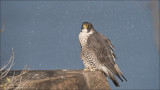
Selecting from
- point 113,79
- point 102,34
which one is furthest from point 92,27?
point 113,79

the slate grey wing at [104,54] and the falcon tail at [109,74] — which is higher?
the slate grey wing at [104,54]

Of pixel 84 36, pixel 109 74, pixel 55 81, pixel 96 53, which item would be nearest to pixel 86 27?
pixel 84 36

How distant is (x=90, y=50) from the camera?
4.76 meters

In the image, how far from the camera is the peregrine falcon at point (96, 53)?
15.4 feet

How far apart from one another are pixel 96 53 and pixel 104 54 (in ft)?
0.62

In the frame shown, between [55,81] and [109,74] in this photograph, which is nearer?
[55,81]

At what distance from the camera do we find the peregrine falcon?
4.71 meters

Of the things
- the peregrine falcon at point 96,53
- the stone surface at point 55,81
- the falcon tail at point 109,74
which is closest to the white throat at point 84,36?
the peregrine falcon at point 96,53

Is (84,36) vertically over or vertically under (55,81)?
over

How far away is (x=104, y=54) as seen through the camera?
4.80 metres

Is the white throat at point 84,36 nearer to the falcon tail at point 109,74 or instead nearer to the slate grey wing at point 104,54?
the slate grey wing at point 104,54

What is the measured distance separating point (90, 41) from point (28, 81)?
1723 mm

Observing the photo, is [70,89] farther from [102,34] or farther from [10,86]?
[102,34]

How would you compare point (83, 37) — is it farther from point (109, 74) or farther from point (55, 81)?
point (55, 81)
